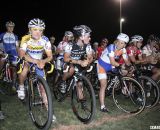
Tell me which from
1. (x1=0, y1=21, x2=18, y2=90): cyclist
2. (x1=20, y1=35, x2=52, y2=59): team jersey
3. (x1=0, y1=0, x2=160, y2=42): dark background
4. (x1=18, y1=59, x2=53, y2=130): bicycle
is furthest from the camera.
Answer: (x1=0, y1=0, x2=160, y2=42): dark background

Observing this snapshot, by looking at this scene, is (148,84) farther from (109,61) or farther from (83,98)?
(83,98)

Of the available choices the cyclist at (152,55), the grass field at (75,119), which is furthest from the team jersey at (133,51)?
the grass field at (75,119)

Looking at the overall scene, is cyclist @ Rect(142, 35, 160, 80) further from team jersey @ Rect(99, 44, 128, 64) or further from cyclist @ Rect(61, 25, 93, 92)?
cyclist @ Rect(61, 25, 93, 92)

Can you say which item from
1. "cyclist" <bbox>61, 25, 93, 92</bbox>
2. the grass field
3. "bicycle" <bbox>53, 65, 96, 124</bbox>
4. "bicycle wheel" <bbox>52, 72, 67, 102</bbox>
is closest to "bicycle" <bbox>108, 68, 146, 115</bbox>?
the grass field

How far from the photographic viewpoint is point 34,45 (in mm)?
7863

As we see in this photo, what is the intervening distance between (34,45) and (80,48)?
1.42 meters

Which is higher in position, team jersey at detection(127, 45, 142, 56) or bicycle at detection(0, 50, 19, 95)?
team jersey at detection(127, 45, 142, 56)

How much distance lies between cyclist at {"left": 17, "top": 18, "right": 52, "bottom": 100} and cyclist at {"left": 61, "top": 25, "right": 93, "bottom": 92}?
2.67 feet

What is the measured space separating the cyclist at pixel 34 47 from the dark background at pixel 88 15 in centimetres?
3809

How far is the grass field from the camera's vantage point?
751 centimetres

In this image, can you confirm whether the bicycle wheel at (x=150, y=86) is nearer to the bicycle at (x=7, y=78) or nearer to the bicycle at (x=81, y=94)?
the bicycle at (x=81, y=94)

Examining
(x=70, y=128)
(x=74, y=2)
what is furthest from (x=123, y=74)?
(x=74, y=2)

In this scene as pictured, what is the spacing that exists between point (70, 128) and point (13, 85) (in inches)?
159

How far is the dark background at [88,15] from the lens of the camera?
171 feet
